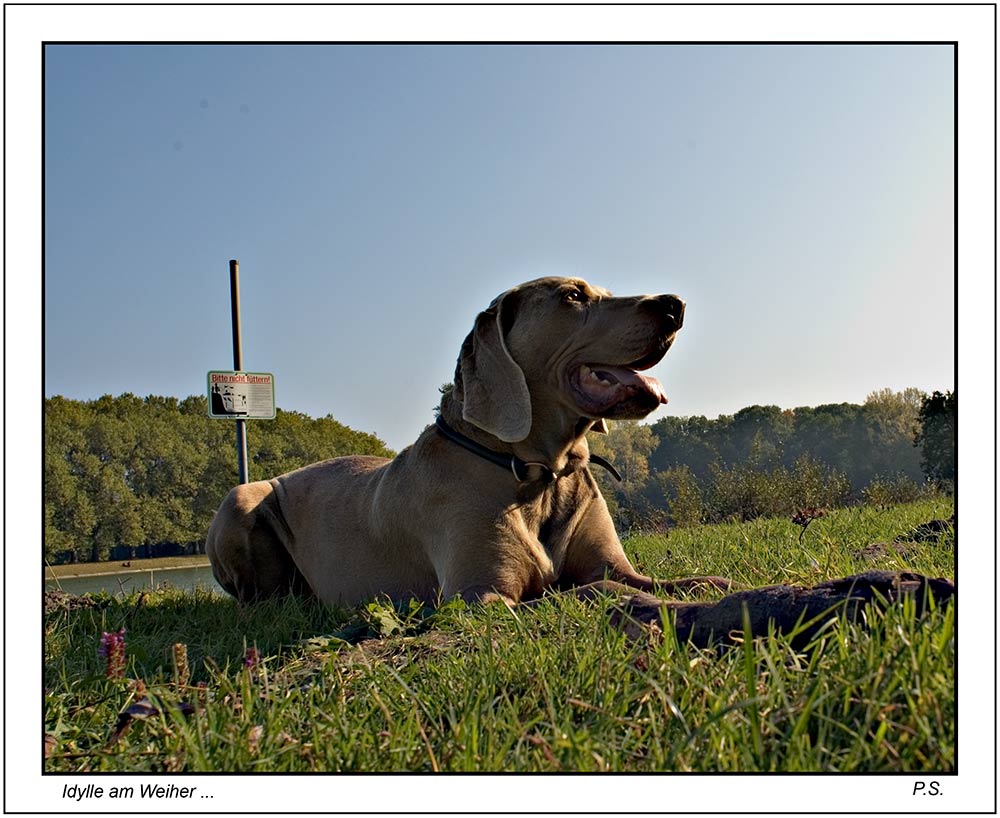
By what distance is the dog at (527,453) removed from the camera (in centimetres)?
363

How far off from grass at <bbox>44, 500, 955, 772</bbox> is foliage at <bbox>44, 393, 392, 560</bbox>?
710 inches

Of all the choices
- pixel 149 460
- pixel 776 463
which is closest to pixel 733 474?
pixel 776 463

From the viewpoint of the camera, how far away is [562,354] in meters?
3.83

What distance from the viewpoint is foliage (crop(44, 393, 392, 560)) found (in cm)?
2080

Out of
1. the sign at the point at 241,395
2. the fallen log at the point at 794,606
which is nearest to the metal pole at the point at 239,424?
the sign at the point at 241,395

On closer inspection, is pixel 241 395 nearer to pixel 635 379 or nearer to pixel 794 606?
pixel 635 379

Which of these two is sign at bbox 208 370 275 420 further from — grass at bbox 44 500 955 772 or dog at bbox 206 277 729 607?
grass at bbox 44 500 955 772

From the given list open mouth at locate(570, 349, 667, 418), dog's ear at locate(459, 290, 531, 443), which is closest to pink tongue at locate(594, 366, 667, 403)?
open mouth at locate(570, 349, 667, 418)

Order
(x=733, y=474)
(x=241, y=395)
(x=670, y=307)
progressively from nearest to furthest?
(x=670, y=307) → (x=241, y=395) → (x=733, y=474)

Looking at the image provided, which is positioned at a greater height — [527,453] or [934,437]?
[527,453]

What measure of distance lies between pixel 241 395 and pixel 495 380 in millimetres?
7150

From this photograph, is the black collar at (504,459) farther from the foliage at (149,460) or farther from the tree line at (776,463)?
the foliage at (149,460)

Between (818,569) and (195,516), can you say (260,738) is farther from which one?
(195,516)
